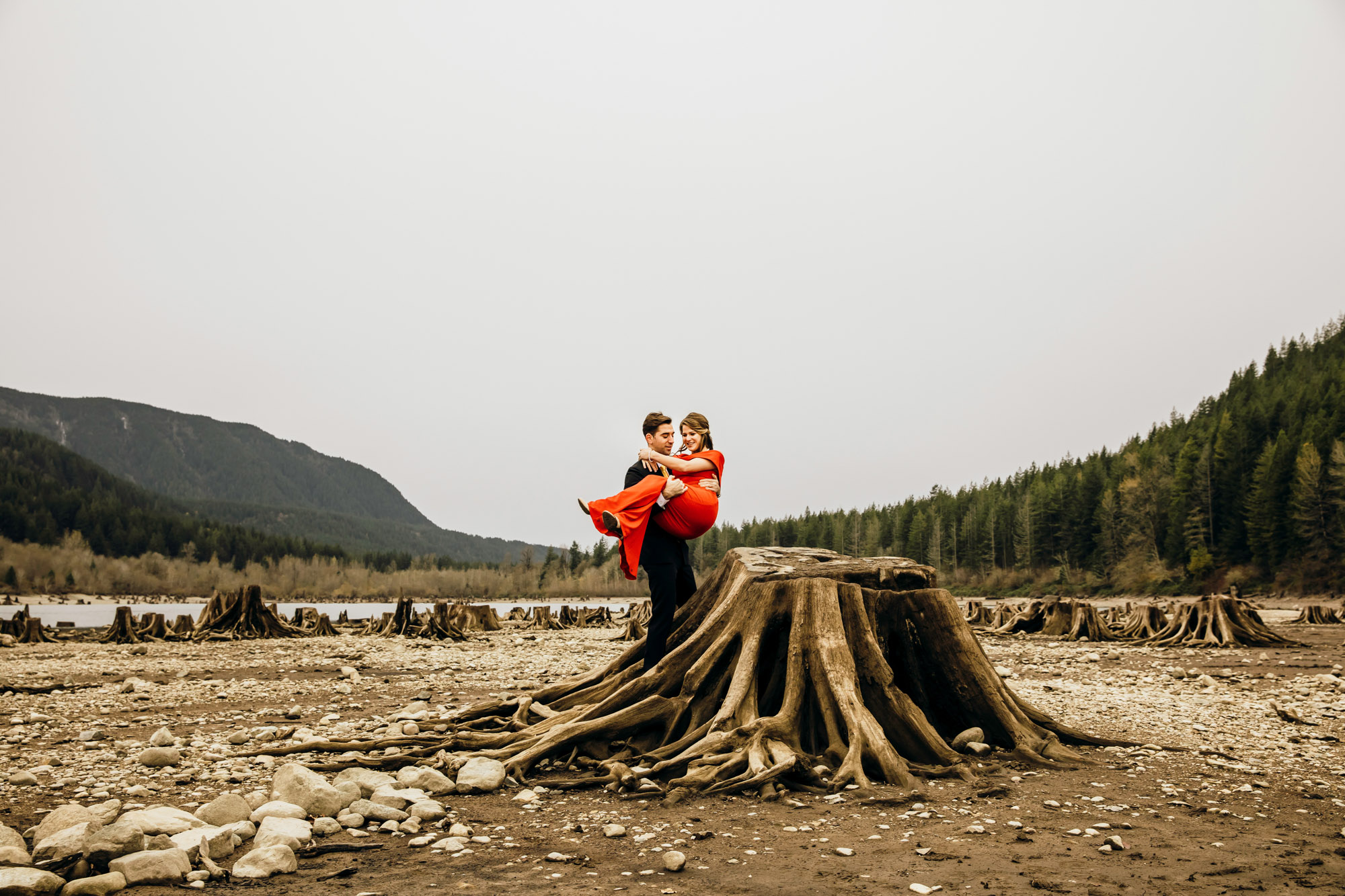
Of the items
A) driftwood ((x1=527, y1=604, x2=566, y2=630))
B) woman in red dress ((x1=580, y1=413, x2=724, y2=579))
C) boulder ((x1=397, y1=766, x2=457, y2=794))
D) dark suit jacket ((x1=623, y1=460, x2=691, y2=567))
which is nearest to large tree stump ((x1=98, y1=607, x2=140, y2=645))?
driftwood ((x1=527, y1=604, x2=566, y2=630))

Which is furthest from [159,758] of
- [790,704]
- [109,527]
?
[109,527]

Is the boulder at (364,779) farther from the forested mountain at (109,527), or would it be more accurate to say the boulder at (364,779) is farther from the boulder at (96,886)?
the forested mountain at (109,527)

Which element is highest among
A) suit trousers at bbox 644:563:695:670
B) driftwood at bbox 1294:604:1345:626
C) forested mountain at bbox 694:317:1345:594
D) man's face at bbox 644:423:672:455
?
forested mountain at bbox 694:317:1345:594

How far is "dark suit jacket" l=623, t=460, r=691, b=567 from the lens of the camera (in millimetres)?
7062

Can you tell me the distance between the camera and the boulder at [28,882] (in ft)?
11.0

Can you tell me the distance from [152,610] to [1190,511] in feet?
358

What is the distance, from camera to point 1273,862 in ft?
13.0

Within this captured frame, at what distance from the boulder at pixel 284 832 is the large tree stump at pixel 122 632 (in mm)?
24739

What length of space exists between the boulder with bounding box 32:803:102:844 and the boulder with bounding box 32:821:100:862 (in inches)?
6.8

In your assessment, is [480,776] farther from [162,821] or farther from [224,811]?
[162,821]

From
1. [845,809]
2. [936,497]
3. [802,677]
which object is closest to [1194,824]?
[845,809]

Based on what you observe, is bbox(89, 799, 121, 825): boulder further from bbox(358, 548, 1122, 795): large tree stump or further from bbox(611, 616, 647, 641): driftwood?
bbox(611, 616, 647, 641): driftwood

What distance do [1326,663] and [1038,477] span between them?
108652mm

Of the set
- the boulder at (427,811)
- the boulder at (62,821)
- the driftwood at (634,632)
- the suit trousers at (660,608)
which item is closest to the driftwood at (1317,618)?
the driftwood at (634,632)
